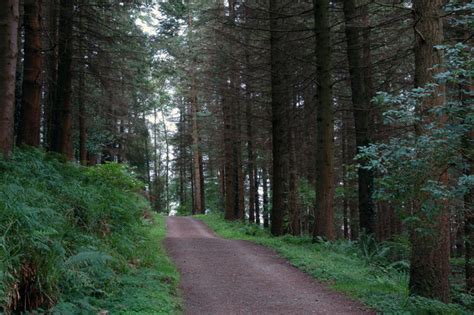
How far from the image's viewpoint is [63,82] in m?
12.8

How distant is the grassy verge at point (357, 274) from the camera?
6.03 metres

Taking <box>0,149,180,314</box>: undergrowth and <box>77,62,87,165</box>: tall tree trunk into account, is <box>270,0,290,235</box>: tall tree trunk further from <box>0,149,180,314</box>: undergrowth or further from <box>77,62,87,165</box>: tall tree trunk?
<box>77,62,87,165</box>: tall tree trunk

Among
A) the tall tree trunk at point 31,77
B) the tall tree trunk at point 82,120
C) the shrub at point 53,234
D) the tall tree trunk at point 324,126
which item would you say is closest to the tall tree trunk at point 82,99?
the tall tree trunk at point 82,120

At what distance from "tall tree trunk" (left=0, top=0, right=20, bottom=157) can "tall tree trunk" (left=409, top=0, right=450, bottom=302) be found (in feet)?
23.6

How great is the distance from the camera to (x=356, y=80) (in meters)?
12.2

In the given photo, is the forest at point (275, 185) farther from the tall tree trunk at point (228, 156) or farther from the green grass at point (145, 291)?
the tall tree trunk at point (228, 156)

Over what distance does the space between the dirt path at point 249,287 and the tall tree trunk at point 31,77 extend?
4501 millimetres

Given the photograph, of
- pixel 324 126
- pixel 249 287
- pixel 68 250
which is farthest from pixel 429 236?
pixel 324 126

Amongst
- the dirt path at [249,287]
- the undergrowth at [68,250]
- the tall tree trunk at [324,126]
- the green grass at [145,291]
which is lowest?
the dirt path at [249,287]

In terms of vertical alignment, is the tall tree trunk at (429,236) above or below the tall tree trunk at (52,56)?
below

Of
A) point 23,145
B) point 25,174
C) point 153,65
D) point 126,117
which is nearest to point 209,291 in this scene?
point 25,174

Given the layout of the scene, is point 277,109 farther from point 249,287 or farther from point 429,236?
point 429,236

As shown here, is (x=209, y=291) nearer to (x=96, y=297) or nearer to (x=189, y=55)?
(x=96, y=297)

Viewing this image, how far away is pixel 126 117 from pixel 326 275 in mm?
15384
